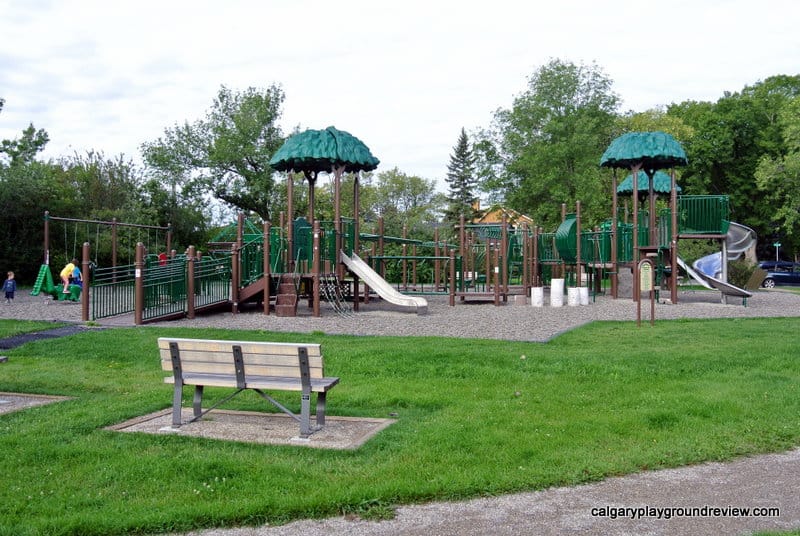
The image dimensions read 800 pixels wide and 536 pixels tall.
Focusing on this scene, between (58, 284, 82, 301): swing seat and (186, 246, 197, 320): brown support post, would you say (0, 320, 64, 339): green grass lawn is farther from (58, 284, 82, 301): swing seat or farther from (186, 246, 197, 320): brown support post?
(58, 284, 82, 301): swing seat

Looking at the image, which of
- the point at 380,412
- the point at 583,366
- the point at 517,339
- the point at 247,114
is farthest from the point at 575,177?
the point at 380,412

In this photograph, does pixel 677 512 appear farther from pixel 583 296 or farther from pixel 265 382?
pixel 583 296

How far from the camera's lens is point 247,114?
146 ft

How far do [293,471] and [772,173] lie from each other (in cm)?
4120

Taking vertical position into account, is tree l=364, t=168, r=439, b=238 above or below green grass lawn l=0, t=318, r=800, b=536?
above

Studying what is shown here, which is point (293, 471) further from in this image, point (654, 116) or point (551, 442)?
point (654, 116)

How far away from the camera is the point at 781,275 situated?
136ft

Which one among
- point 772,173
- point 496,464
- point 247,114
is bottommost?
point 496,464

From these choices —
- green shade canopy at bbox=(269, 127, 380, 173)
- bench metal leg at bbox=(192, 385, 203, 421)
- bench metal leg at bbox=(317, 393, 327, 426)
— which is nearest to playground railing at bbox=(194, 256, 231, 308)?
green shade canopy at bbox=(269, 127, 380, 173)

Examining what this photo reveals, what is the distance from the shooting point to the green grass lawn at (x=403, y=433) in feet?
15.7

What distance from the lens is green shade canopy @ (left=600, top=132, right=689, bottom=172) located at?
23984mm

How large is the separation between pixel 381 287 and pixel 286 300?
107 inches

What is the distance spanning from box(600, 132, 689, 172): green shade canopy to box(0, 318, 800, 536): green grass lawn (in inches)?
527

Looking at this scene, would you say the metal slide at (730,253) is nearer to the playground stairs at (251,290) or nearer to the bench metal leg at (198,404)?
the playground stairs at (251,290)
